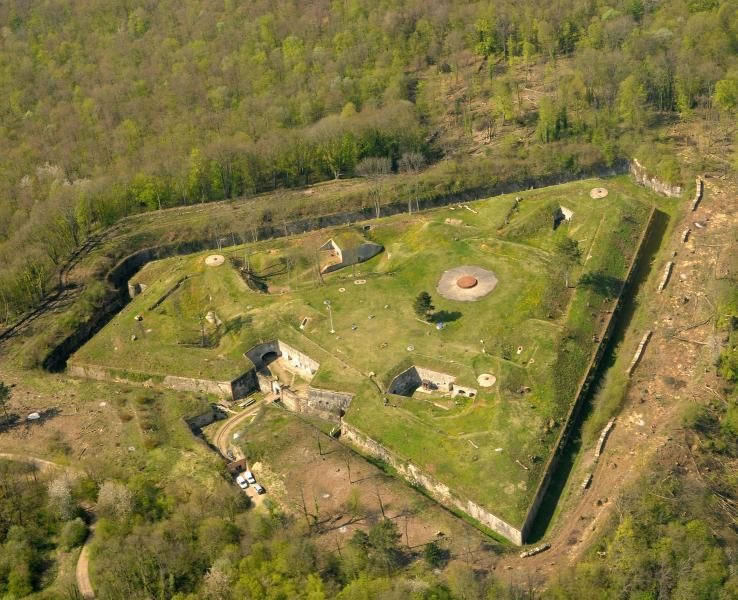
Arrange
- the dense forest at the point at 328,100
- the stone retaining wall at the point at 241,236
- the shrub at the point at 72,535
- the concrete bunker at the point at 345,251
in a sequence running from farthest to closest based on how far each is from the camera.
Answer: the dense forest at the point at 328,100 → the concrete bunker at the point at 345,251 → the stone retaining wall at the point at 241,236 → the shrub at the point at 72,535

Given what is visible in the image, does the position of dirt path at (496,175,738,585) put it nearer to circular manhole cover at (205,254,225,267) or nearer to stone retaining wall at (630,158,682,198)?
stone retaining wall at (630,158,682,198)

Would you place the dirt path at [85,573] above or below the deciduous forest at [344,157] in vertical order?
below

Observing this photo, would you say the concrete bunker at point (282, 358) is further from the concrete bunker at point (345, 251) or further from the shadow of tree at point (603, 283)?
the shadow of tree at point (603, 283)

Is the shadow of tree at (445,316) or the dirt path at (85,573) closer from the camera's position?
the dirt path at (85,573)

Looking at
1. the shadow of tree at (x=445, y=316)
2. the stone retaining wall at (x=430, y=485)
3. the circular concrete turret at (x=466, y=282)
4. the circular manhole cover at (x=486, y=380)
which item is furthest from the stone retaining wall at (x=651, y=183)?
the stone retaining wall at (x=430, y=485)

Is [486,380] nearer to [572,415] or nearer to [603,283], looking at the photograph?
[572,415]

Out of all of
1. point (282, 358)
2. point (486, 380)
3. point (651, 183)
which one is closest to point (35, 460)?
point (282, 358)

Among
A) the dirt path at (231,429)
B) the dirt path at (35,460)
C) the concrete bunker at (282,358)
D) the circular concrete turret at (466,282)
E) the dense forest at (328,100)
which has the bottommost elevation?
the dirt path at (231,429)

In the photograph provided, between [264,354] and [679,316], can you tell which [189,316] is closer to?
[264,354]
